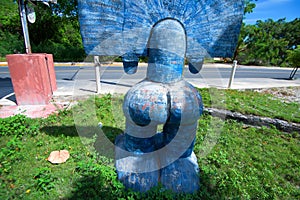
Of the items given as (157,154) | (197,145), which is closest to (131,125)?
(157,154)

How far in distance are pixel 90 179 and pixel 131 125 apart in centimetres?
89

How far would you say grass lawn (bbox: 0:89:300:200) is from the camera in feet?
6.29

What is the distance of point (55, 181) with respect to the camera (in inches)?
79.4

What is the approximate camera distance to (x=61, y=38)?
18.7m

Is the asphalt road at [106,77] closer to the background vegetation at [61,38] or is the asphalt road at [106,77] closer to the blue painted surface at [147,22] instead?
the background vegetation at [61,38]

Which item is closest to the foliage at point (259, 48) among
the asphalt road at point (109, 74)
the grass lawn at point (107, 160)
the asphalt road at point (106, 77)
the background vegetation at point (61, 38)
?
the background vegetation at point (61, 38)

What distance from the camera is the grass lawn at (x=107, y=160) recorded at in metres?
1.92

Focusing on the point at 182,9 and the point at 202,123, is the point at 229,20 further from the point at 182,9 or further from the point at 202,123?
the point at 202,123

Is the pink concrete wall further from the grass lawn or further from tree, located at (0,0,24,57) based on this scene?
tree, located at (0,0,24,57)

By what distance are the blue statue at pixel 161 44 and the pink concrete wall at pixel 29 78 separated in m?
3.33

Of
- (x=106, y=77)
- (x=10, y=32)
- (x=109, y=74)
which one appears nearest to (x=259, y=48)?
(x=109, y=74)

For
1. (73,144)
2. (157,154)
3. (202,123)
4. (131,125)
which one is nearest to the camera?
(131,125)

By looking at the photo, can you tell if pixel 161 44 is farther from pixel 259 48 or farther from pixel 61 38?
pixel 259 48

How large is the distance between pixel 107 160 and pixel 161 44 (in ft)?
5.47
